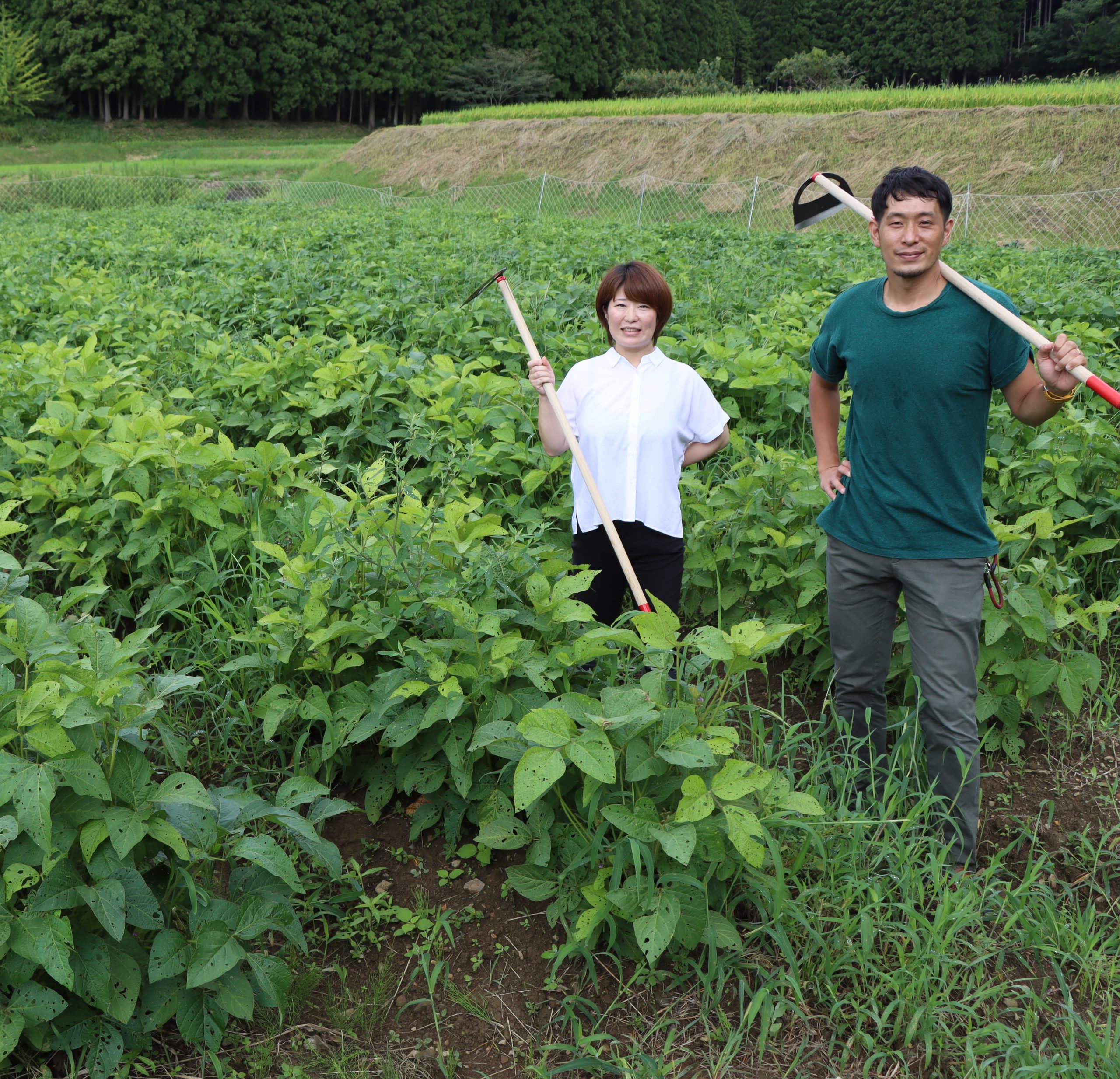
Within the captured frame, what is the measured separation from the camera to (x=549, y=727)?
2.07 metres

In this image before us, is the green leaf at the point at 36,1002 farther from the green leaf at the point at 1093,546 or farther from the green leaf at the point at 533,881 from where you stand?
the green leaf at the point at 1093,546

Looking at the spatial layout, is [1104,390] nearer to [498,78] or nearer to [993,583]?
[993,583]

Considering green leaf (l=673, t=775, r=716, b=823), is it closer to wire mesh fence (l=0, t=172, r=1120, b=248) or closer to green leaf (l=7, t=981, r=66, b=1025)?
green leaf (l=7, t=981, r=66, b=1025)

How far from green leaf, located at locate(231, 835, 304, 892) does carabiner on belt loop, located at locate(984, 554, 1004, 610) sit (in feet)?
6.11

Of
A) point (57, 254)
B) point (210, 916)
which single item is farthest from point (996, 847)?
point (57, 254)

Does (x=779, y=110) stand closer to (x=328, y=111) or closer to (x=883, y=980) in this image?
(x=883, y=980)

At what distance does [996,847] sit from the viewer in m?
2.66

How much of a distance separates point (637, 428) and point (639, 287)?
0.42 meters

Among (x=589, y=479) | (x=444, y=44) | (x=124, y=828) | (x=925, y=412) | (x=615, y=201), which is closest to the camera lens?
(x=124, y=828)

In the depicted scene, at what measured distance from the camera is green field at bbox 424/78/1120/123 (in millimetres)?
23125

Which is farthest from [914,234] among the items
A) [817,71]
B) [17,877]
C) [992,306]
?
[817,71]

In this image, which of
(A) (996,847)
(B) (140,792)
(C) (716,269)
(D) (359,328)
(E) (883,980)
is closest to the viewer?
(B) (140,792)

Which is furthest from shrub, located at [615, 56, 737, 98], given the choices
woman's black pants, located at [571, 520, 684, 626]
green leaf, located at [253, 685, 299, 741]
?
green leaf, located at [253, 685, 299, 741]

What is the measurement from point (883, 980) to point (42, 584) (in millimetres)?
3460
